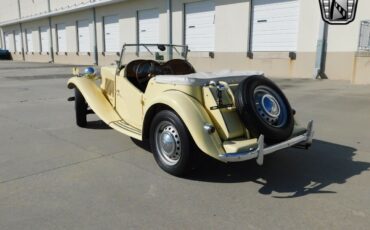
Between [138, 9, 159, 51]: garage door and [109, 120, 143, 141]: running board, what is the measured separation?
1614 cm

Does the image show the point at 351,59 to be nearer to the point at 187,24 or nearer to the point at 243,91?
the point at 187,24

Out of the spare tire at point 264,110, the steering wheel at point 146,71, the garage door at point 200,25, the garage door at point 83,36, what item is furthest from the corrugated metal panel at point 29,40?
the spare tire at point 264,110

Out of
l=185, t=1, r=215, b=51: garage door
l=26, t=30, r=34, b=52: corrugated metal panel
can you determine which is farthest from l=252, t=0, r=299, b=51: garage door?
l=26, t=30, r=34, b=52: corrugated metal panel

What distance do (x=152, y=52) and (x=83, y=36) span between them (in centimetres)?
2396

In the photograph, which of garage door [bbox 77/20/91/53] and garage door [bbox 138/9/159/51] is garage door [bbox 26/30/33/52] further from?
garage door [bbox 138/9/159/51]

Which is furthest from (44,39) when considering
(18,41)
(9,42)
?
(9,42)

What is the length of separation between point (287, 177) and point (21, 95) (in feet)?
29.5

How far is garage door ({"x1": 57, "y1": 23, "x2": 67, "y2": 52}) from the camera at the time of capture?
3067cm

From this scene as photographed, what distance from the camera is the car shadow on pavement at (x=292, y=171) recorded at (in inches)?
141

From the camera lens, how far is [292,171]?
4016 mm

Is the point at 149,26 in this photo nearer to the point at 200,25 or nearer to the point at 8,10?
the point at 200,25

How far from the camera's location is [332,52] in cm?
1288

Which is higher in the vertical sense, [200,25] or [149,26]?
[149,26]

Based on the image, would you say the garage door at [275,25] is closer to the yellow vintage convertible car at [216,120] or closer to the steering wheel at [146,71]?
the steering wheel at [146,71]
